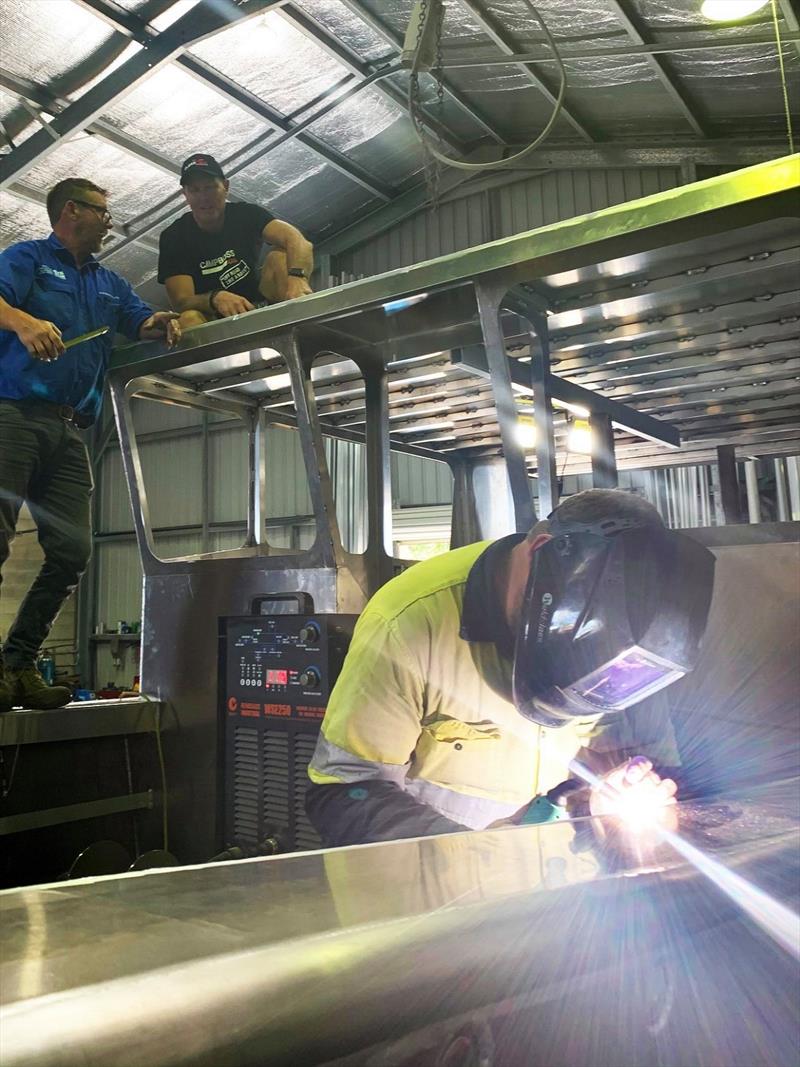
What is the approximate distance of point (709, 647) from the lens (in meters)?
2.15

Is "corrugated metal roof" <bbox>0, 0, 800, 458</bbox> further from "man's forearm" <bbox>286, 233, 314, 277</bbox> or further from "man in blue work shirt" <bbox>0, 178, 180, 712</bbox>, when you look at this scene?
"man in blue work shirt" <bbox>0, 178, 180, 712</bbox>

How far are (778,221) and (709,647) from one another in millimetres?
1036

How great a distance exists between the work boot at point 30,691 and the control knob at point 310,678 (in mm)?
792

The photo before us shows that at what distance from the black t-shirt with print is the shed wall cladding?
437cm

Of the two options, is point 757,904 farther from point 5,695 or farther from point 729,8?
point 729,8

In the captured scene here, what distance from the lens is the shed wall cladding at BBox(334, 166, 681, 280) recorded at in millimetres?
7359

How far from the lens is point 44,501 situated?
2.80m

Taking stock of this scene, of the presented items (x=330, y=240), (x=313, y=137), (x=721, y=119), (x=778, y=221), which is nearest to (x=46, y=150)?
(x=313, y=137)

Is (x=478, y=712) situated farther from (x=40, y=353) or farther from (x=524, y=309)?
(x=40, y=353)

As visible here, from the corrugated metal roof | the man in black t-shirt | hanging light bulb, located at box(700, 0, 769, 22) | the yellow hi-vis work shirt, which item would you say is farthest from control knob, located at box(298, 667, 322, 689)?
hanging light bulb, located at box(700, 0, 769, 22)

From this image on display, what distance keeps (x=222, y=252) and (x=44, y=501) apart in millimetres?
1119

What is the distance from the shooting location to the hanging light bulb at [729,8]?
4.59 meters

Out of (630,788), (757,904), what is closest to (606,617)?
(630,788)

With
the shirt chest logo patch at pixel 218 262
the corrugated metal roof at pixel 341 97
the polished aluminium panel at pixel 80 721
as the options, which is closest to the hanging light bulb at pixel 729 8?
the corrugated metal roof at pixel 341 97
